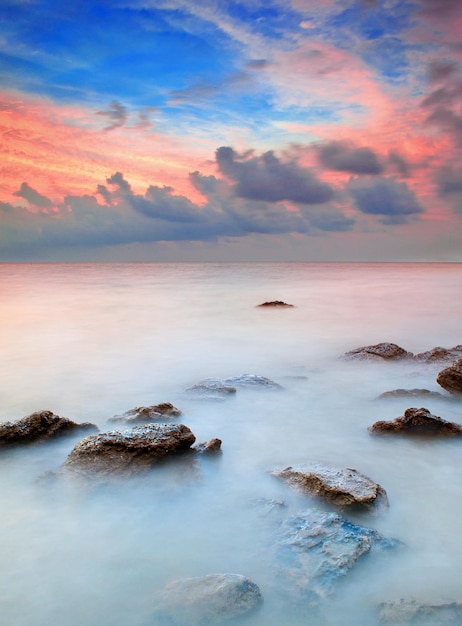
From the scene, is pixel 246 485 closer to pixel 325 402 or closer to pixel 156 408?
pixel 156 408

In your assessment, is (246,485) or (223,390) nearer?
(246,485)

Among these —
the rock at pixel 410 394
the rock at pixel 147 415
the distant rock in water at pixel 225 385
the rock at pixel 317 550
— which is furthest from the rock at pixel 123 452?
the rock at pixel 410 394

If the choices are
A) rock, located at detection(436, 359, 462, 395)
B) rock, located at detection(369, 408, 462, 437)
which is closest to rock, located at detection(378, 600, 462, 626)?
rock, located at detection(369, 408, 462, 437)

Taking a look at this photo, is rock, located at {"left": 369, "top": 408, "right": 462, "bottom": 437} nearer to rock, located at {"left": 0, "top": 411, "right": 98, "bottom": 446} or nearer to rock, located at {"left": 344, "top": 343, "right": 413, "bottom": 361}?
rock, located at {"left": 0, "top": 411, "right": 98, "bottom": 446}

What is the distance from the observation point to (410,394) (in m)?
6.57

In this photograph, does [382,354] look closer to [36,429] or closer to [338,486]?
[338,486]

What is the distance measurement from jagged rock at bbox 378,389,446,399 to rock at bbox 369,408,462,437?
4.78 feet

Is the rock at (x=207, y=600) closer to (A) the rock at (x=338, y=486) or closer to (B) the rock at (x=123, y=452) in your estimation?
(A) the rock at (x=338, y=486)

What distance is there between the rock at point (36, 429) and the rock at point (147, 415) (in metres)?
0.49

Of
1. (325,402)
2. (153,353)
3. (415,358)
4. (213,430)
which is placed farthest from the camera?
(153,353)

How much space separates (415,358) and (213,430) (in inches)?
196

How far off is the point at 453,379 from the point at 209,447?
384 centimetres

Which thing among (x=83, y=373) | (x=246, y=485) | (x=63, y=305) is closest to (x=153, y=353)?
(x=83, y=373)

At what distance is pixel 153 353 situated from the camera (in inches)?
393
